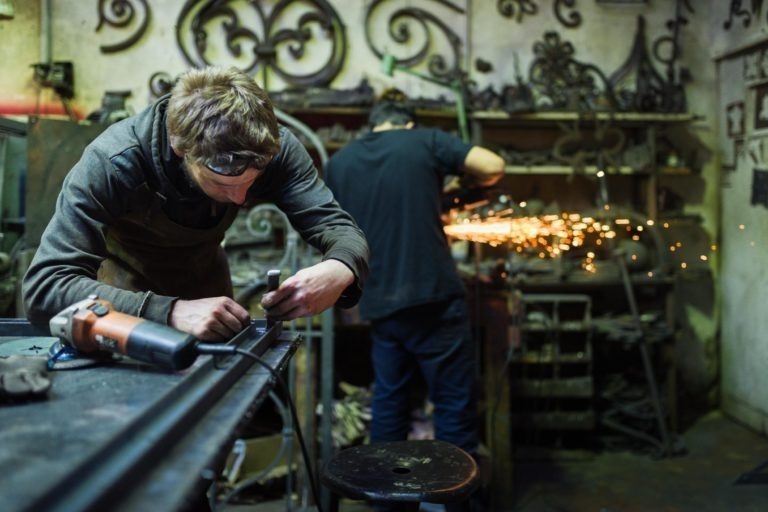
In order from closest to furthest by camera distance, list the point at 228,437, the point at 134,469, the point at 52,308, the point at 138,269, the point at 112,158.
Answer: the point at 134,469 < the point at 228,437 < the point at 52,308 < the point at 112,158 < the point at 138,269

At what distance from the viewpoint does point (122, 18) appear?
16.5 feet

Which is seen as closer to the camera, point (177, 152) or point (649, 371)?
point (177, 152)

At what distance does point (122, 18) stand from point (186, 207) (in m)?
3.53

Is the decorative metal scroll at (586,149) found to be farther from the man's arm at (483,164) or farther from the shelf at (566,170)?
the man's arm at (483,164)

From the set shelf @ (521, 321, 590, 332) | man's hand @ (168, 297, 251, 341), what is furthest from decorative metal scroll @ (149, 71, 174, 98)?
man's hand @ (168, 297, 251, 341)

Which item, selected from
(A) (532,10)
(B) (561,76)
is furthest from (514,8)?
(B) (561,76)

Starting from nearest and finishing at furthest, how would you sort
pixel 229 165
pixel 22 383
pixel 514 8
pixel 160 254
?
pixel 22 383
pixel 229 165
pixel 160 254
pixel 514 8

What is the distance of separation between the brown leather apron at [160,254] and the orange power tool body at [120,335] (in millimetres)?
576

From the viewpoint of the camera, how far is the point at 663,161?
16.5 feet

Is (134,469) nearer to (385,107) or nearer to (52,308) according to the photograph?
(52,308)

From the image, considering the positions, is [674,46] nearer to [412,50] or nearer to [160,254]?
[412,50]

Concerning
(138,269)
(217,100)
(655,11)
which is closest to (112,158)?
(217,100)

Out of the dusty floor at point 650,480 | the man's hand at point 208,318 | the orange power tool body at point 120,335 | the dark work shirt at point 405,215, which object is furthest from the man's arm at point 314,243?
the dusty floor at point 650,480

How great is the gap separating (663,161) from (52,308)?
14.5 ft
